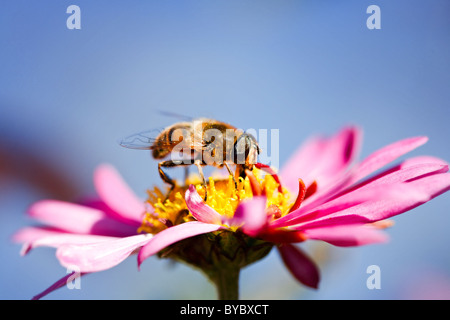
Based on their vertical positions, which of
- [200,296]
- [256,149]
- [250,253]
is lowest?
[200,296]

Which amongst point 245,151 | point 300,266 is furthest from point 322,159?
point 245,151

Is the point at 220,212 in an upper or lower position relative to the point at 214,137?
lower

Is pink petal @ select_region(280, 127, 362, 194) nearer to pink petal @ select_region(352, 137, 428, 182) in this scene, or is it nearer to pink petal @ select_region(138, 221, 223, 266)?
pink petal @ select_region(352, 137, 428, 182)

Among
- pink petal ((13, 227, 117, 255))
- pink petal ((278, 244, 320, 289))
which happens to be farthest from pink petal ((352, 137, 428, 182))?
pink petal ((13, 227, 117, 255))

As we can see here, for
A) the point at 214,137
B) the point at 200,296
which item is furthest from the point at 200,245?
the point at 200,296

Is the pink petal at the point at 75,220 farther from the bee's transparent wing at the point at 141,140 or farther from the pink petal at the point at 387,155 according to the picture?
the pink petal at the point at 387,155

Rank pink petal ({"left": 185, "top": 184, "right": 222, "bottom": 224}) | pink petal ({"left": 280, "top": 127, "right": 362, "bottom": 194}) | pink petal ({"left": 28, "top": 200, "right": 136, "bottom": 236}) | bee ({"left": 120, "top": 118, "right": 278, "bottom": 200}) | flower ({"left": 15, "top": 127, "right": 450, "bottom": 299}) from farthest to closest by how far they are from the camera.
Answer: pink petal ({"left": 280, "top": 127, "right": 362, "bottom": 194})
pink petal ({"left": 28, "top": 200, "right": 136, "bottom": 236})
bee ({"left": 120, "top": 118, "right": 278, "bottom": 200})
pink petal ({"left": 185, "top": 184, "right": 222, "bottom": 224})
flower ({"left": 15, "top": 127, "right": 450, "bottom": 299})
